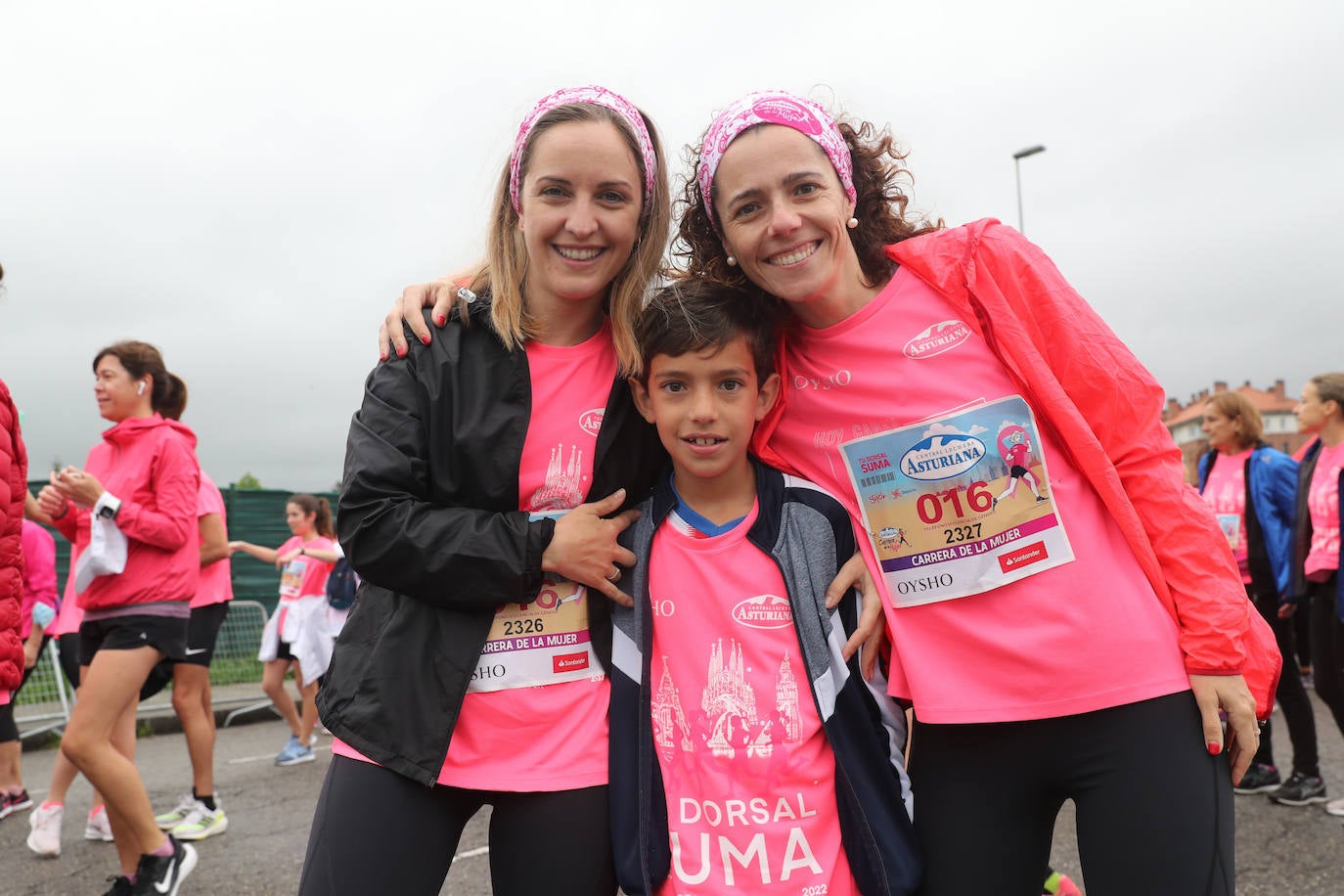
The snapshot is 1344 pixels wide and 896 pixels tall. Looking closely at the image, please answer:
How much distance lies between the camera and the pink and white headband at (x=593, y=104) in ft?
7.27

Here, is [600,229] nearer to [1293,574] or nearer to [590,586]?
[590,586]

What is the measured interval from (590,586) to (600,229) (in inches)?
31.4

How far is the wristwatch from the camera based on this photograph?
172 inches

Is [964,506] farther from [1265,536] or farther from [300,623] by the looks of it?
[300,623]

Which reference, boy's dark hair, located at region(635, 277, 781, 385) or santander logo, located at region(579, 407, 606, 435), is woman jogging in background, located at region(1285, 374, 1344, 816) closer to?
boy's dark hair, located at region(635, 277, 781, 385)

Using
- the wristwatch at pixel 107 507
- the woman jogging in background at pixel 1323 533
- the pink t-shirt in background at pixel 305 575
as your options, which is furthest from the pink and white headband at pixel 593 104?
the pink t-shirt in background at pixel 305 575

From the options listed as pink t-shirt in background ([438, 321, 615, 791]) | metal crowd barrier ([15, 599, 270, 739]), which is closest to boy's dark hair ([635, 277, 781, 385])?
pink t-shirt in background ([438, 321, 615, 791])

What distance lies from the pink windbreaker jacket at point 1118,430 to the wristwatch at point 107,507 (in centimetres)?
395

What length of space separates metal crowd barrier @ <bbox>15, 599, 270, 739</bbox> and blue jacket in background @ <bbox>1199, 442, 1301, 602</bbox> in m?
8.00

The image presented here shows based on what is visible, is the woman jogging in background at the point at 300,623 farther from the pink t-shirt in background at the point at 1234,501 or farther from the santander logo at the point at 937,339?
the pink t-shirt in background at the point at 1234,501

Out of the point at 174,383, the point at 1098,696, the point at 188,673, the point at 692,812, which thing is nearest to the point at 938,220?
the point at 1098,696

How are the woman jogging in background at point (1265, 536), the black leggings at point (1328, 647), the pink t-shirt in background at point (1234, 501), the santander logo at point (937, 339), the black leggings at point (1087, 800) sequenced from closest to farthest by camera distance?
the black leggings at point (1087, 800) < the santander logo at point (937, 339) < the black leggings at point (1328, 647) < the woman jogging in background at point (1265, 536) < the pink t-shirt in background at point (1234, 501)

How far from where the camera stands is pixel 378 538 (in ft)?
6.24

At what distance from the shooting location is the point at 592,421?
7.04ft
